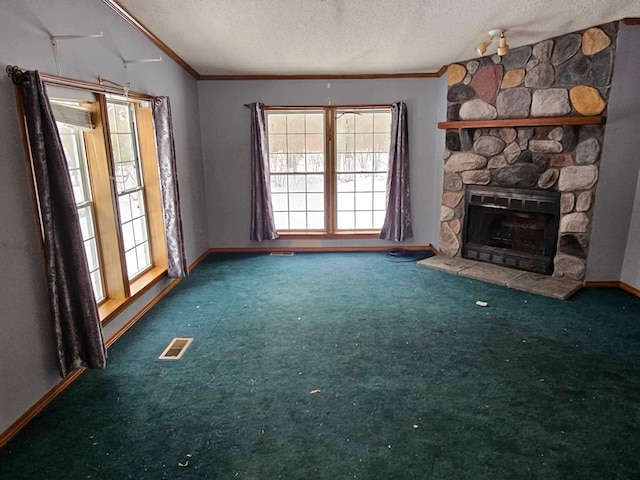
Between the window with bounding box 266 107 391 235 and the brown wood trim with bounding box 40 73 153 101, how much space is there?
232cm

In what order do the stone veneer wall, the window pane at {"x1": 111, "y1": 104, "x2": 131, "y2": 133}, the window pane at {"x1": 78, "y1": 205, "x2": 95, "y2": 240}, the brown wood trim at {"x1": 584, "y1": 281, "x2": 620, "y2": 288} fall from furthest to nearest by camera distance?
the brown wood trim at {"x1": 584, "y1": 281, "x2": 620, "y2": 288} → the stone veneer wall → the window pane at {"x1": 111, "y1": 104, "x2": 131, "y2": 133} → the window pane at {"x1": 78, "y1": 205, "x2": 95, "y2": 240}

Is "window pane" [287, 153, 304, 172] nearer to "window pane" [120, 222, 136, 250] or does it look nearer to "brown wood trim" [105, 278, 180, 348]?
"brown wood trim" [105, 278, 180, 348]

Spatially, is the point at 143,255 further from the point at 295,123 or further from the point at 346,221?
the point at 346,221

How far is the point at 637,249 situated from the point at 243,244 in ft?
14.6

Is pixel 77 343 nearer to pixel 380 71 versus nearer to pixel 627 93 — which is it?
pixel 380 71

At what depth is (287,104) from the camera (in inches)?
215

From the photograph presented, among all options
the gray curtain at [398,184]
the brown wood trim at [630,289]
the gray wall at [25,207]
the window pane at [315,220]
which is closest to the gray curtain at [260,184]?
the window pane at [315,220]

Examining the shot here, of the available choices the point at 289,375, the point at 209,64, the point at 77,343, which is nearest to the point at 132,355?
the point at 77,343

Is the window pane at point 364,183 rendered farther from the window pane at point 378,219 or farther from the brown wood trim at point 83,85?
the brown wood trim at point 83,85

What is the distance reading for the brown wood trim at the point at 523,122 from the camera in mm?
3867

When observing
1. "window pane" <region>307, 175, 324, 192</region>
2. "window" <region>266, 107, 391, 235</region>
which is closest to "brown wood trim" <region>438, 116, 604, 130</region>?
"window" <region>266, 107, 391, 235</region>

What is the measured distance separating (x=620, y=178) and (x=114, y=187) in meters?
4.42

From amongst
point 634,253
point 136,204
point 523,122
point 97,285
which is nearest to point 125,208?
point 136,204

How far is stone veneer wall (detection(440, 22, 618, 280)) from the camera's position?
12.8 feet
